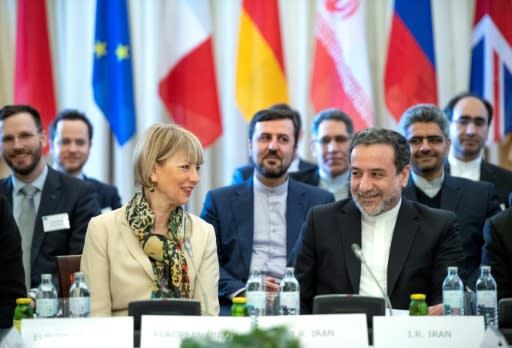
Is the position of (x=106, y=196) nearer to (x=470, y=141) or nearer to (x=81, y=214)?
(x=81, y=214)

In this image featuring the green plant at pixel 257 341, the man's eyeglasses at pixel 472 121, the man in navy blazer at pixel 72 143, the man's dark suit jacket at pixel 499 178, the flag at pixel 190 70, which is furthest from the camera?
the flag at pixel 190 70

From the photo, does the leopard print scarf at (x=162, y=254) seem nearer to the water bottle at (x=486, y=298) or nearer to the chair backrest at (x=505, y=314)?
the water bottle at (x=486, y=298)

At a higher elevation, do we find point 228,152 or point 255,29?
point 255,29

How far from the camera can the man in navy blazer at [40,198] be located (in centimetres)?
529

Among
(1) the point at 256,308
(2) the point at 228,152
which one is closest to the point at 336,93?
(2) the point at 228,152

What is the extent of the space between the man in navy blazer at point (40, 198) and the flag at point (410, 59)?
2775mm

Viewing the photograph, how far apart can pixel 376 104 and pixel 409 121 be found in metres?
1.99

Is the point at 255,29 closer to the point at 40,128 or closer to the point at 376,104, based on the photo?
the point at 376,104

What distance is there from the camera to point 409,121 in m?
5.48

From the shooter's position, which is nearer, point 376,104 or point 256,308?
point 256,308

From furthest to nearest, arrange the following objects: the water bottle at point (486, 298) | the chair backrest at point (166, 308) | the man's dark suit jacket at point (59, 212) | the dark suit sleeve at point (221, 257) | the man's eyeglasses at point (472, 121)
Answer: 1. the man's eyeglasses at point (472, 121)
2. the man's dark suit jacket at point (59, 212)
3. the dark suit sleeve at point (221, 257)
4. the water bottle at point (486, 298)
5. the chair backrest at point (166, 308)

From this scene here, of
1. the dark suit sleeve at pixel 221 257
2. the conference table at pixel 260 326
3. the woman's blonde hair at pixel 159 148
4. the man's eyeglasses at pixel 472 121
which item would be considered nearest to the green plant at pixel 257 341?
the conference table at pixel 260 326

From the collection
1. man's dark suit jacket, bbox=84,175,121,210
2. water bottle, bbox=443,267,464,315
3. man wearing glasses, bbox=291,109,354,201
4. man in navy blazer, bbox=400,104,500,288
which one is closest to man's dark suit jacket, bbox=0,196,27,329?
water bottle, bbox=443,267,464,315

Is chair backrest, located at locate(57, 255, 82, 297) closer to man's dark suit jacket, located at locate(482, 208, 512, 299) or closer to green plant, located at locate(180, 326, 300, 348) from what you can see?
man's dark suit jacket, located at locate(482, 208, 512, 299)
